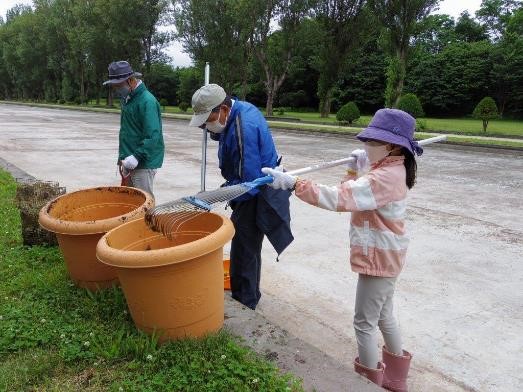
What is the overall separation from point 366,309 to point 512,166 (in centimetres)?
951

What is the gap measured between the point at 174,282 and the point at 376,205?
992 mm

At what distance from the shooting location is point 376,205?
2.17 m

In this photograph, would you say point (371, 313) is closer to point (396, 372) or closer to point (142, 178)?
point (396, 372)

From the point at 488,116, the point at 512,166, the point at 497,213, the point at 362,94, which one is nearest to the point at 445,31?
the point at 362,94

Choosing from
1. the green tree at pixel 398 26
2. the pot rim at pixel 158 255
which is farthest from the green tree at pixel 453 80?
the pot rim at pixel 158 255

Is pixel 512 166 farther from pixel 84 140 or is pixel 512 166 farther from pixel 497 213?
pixel 84 140

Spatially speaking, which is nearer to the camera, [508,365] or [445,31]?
[508,365]

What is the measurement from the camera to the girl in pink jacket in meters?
2.16

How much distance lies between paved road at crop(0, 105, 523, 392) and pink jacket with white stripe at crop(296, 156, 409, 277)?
80 centimetres

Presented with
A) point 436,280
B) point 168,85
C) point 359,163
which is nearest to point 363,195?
point 359,163

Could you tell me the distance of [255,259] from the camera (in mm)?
3191

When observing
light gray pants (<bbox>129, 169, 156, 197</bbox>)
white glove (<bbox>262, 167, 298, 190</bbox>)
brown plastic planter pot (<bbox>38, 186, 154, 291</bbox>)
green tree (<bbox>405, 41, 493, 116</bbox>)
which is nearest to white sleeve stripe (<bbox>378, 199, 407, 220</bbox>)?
white glove (<bbox>262, 167, 298, 190</bbox>)

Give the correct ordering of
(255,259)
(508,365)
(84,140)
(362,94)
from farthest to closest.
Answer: (362,94)
(84,140)
(255,259)
(508,365)

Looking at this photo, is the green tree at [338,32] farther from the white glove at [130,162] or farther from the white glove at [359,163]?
the white glove at [359,163]
